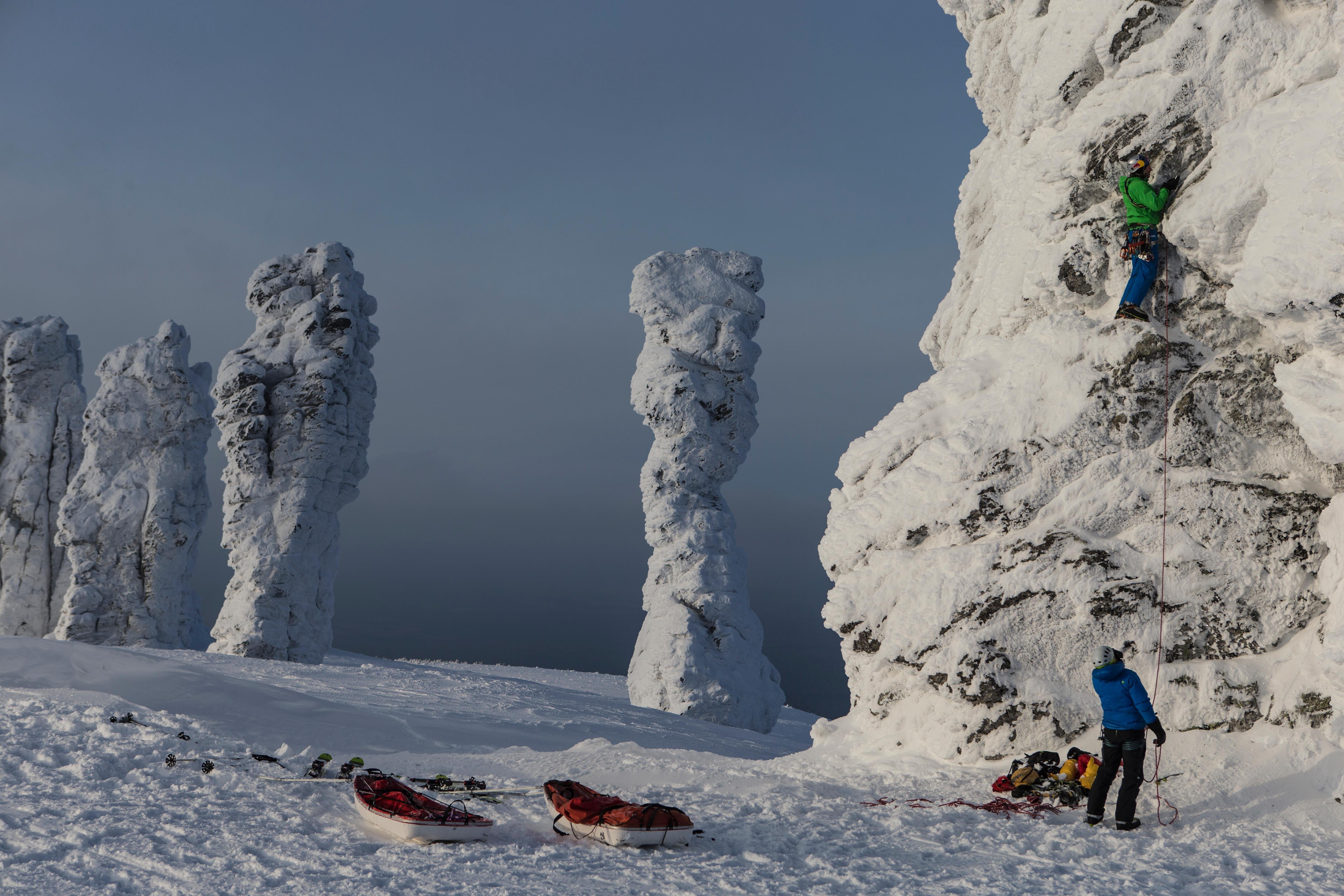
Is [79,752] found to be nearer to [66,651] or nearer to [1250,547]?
[66,651]

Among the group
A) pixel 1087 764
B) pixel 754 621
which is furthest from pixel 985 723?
pixel 754 621

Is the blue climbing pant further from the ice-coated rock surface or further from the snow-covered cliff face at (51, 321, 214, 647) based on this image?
the snow-covered cliff face at (51, 321, 214, 647)

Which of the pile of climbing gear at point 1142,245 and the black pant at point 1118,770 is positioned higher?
the pile of climbing gear at point 1142,245

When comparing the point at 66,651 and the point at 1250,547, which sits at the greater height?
the point at 1250,547

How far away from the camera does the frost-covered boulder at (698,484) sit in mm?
18656

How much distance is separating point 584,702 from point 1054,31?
41.0 feet

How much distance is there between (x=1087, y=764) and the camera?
22.2ft

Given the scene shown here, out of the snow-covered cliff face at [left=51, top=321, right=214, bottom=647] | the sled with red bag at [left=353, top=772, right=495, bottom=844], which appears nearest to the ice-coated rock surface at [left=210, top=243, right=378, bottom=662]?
the snow-covered cliff face at [left=51, top=321, right=214, bottom=647]

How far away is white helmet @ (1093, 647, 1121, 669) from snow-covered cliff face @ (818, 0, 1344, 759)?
1.33 m

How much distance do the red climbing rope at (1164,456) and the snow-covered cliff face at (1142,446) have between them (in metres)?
0.03

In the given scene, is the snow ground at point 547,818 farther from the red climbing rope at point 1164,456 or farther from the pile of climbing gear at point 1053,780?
the red climbing rope at point 1164,456

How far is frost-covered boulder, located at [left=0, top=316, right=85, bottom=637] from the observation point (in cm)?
2656

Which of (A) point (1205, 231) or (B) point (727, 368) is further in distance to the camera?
(B) point (727, 368)

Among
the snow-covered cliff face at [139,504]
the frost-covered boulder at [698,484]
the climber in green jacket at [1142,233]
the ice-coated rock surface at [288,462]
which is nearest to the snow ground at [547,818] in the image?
the climber in green jacket at [1142,233]
